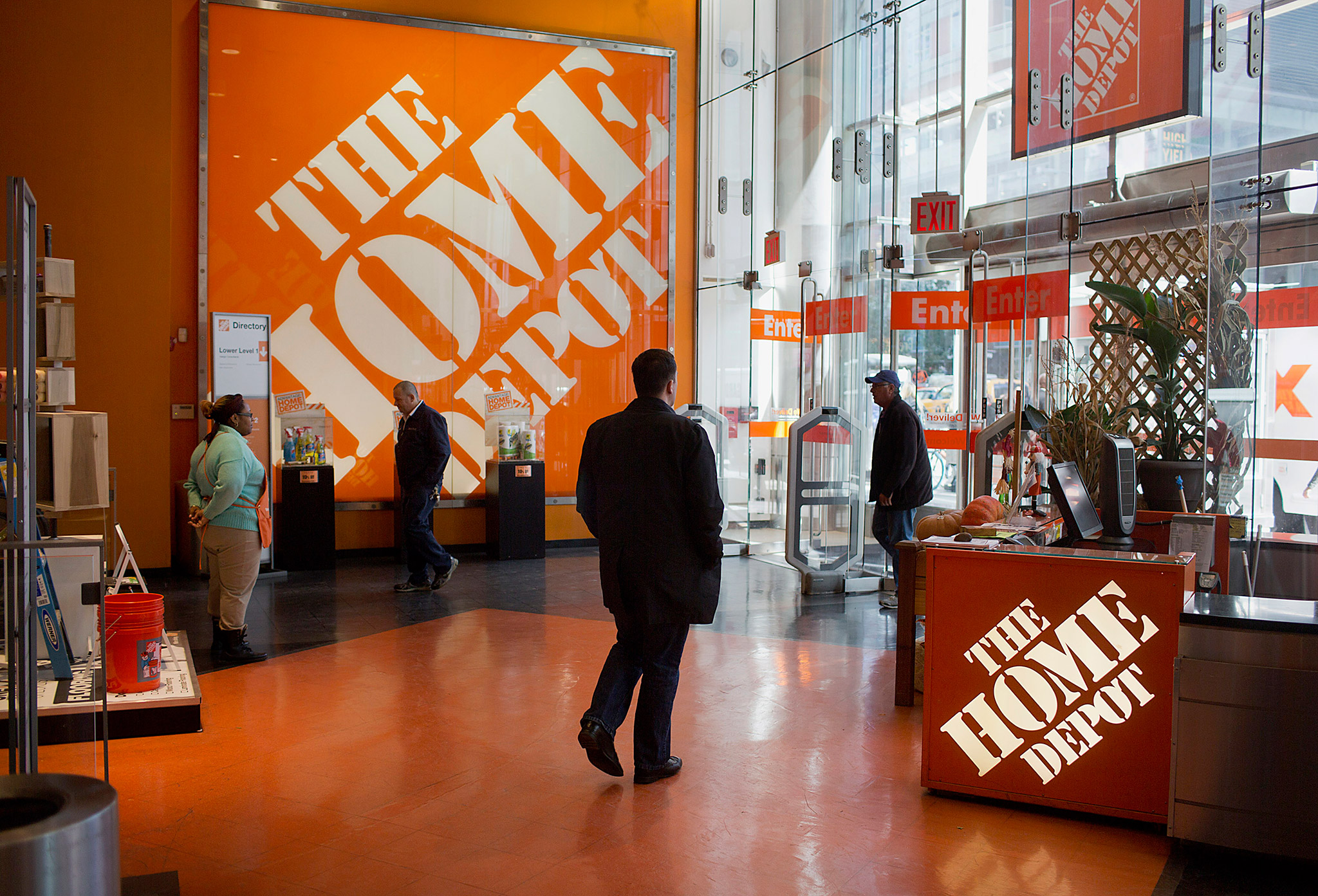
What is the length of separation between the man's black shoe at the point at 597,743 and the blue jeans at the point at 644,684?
0.02m

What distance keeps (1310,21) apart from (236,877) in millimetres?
5788

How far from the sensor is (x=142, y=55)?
27.3ft

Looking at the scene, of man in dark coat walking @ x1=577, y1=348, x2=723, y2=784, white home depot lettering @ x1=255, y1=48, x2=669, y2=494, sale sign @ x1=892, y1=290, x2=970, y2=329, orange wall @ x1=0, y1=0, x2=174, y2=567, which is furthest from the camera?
white home depot lettering @ x1=255, y1=48, x2=669, y2=494

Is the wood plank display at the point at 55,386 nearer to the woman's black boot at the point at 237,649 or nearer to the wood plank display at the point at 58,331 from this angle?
the wood plank display at the point at 58,331

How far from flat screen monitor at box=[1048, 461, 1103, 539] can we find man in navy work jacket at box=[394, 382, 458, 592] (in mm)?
4982

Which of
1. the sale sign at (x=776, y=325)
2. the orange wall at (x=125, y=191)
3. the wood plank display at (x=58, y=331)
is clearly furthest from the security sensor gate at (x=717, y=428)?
the wood plank display at (x=58, y=331)

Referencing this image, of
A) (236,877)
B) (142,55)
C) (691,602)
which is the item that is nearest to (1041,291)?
(691,602)

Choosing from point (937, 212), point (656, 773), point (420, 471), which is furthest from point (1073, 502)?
point (420, 471)

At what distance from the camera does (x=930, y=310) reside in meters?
7.52

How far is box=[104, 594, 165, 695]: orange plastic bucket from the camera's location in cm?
458

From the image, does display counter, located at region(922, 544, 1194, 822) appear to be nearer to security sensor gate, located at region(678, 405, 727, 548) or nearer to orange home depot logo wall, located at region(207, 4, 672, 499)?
security sensor gate, located at region(678, 405, 727, 548)

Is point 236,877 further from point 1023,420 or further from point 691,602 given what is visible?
point 1023,420

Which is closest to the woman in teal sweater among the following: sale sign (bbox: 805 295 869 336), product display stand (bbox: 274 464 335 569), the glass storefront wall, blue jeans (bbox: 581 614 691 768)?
blue jeans (bbox: 581 614 691 768)

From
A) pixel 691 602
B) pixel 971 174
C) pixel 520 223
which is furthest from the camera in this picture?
pixel 520 223
